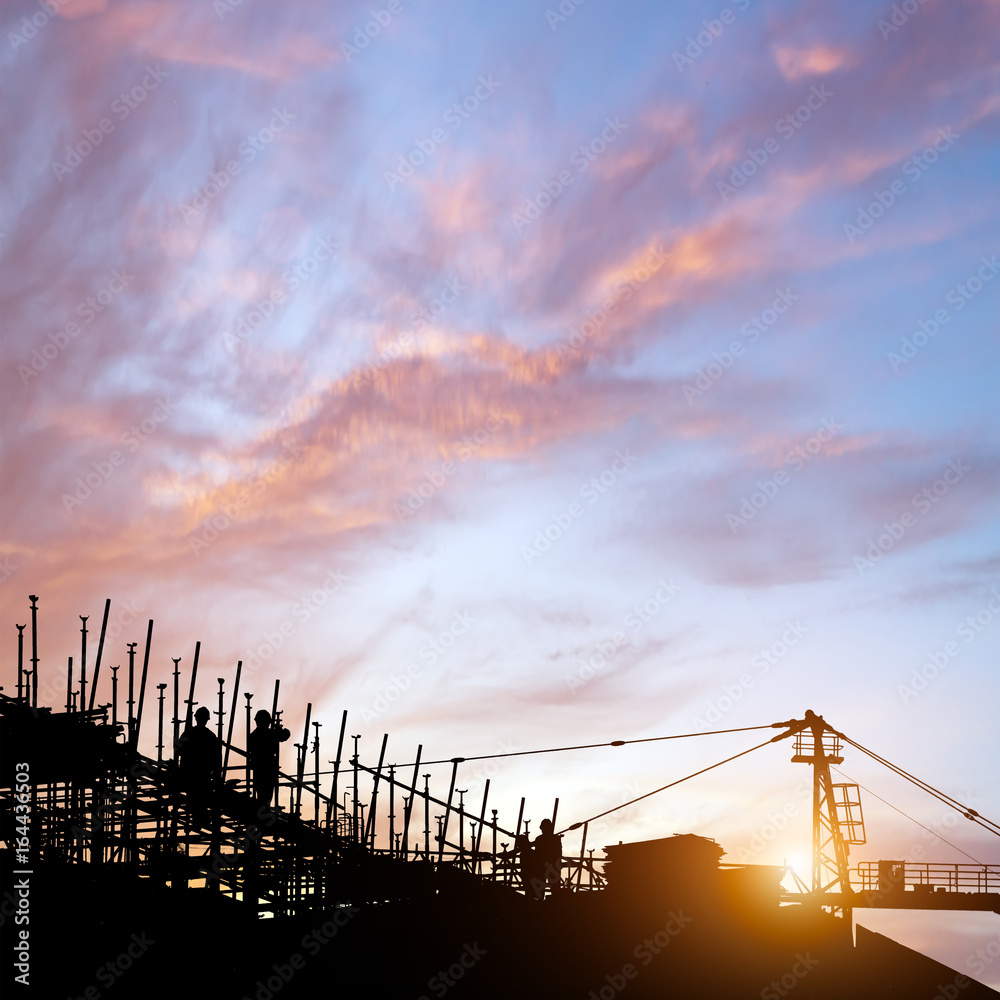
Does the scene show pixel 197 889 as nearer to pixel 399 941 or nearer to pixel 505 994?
pixel 399 941

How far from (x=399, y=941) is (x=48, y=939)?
6.64 meters

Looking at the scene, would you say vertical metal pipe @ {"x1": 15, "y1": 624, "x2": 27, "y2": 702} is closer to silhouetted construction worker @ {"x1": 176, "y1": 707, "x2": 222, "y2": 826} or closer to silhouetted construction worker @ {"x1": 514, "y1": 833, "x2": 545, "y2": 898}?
silhouetted construction worker @ {"x1": 176, "y1": 707, "x2": 222, "y2": 826}

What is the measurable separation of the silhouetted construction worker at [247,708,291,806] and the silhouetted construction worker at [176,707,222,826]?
130cm

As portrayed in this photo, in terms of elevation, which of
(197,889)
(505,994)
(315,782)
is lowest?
(505,994)

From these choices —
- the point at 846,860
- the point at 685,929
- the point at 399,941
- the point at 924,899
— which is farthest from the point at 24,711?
the point at 924,899

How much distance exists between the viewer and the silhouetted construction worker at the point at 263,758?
23.8m

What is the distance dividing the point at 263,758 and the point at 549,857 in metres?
7.51

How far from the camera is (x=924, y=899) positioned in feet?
144

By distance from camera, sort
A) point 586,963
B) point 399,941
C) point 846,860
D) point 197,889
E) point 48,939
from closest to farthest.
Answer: point 48,939, point 197,889, point 399,941, point 586,963, point 846,860

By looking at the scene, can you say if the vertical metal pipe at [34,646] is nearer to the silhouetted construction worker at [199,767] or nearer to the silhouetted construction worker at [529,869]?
the silhouetted construction worker at [199,767]

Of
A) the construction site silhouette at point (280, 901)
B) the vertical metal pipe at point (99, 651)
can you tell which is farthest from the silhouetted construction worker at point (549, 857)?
the vertical metal pipe at point (99, 651)

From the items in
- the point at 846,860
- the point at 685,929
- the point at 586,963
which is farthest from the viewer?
the point at 846,860

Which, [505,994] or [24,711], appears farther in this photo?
[505,994]

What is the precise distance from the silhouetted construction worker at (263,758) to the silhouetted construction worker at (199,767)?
51.3 inches
